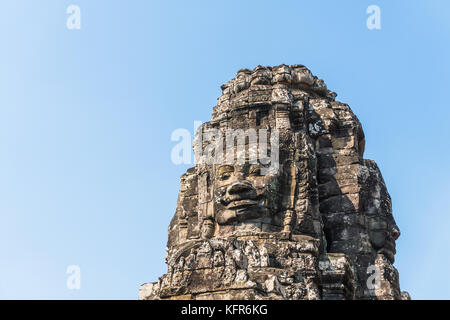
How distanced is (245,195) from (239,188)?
0.56 feet

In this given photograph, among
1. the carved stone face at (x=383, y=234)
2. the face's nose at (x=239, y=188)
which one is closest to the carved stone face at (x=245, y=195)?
the face's nose at (x=239, y=188)

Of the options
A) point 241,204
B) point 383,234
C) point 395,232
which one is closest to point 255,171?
point 241,204

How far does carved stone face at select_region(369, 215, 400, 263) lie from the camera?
1559 centimetres

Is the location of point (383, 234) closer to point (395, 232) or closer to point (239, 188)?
point (395, 232)

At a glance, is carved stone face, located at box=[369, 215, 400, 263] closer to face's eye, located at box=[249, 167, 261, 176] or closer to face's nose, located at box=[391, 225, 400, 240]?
face's nose, located at box=[391, 225, 400, 240]

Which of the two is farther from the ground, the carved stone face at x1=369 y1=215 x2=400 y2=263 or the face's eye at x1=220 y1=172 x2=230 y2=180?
the face's eye at x1=220 y1=172 x2=230 y2=180

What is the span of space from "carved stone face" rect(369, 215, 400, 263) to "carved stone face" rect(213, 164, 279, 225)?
2.48 metres

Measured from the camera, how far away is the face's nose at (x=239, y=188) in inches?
560

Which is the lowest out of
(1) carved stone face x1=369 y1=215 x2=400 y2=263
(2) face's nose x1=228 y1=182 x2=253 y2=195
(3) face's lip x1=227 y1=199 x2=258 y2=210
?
(1) carved stone face x1=369 y1=215 x2=400 y2=263

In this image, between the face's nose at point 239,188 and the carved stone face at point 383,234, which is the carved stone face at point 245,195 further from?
the carved stone face at point 383,234

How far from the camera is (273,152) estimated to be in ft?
48.6

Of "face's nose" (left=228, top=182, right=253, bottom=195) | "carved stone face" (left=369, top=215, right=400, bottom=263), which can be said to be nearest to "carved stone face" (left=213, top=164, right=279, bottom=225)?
"face's nose" (left=228, top=182, right=253, bottom=195)
